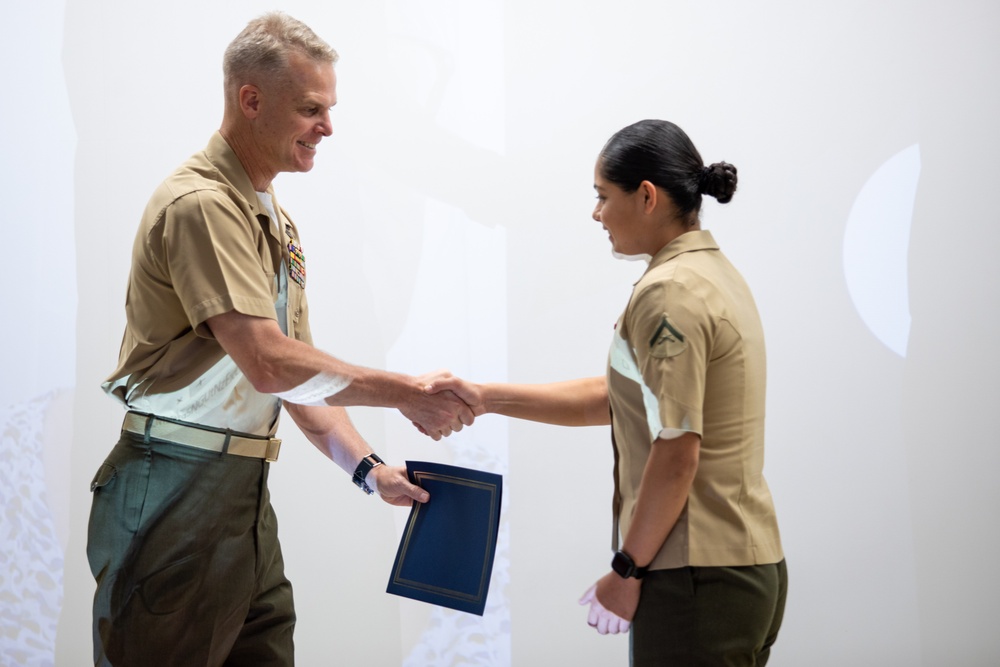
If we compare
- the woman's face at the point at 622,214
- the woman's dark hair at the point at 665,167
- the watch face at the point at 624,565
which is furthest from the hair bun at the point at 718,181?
the watch face at the point at 624,565

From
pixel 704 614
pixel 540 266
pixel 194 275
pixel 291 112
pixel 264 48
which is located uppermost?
pixel 264 48

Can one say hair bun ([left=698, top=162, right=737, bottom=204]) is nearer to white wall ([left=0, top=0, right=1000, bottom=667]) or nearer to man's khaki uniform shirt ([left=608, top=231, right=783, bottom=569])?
man's khaki uniform shirt ([left=608, top=231, right=783, bottom=569])

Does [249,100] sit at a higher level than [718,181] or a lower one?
higher

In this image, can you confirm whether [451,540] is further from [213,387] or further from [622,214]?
[622,214]

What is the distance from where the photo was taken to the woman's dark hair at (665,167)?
1.50 m

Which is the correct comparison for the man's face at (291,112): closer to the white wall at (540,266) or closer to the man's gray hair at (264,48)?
the man's gray hair at (264,48)

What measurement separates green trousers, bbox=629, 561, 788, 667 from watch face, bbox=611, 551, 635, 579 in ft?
0.11

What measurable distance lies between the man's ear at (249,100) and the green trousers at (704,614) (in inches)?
44.9

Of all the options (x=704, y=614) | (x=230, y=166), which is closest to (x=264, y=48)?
(x=230, y=166)

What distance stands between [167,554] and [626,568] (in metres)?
0.82

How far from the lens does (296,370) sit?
1708 mm

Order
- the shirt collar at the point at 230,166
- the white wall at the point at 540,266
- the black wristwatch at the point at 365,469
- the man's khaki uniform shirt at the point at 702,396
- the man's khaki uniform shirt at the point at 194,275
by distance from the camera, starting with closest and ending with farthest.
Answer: the man's khaki uniform shirt at the point at 702,396, the man's khaki uniform shirt at the point at 194,275, the shirt collar at the point at 230,166, the black wristwatch at the point at 365,469, the white wall at the point at 540,266

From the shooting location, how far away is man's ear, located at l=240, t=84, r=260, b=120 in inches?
71.7

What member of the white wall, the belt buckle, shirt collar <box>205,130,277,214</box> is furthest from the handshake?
the white wall
